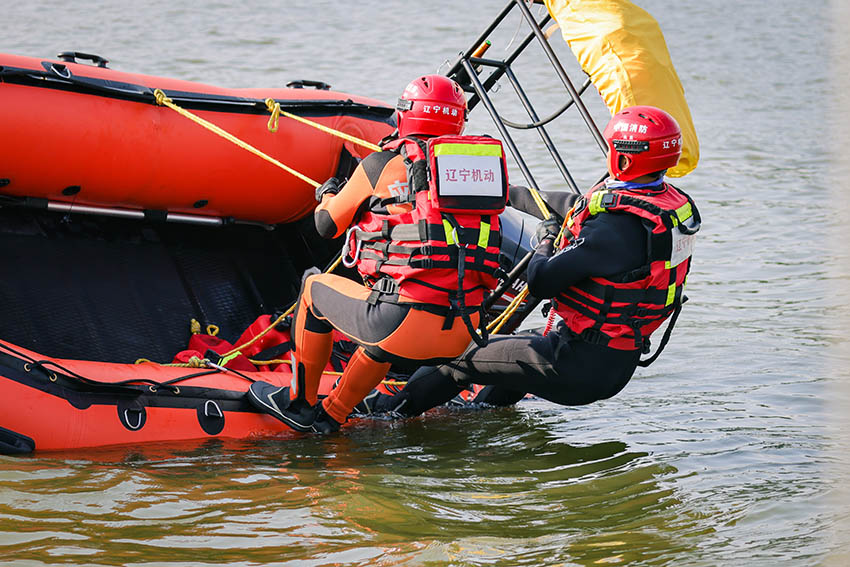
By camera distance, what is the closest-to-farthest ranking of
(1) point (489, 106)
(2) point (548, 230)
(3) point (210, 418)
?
1. (2) point (548, 230)
2. (3) point (210, 418)
3. (1) point (489, 106)

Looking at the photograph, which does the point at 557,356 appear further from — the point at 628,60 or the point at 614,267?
the point at 628,60

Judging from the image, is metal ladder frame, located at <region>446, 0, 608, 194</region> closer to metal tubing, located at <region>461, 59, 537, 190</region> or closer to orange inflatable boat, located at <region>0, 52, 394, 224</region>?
metal tubing, located at <region>461, 59, 537, 190</region>

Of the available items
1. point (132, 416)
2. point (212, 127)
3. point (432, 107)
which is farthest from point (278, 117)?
point (132, 416)

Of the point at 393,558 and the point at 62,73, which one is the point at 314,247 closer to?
the point at 62,73

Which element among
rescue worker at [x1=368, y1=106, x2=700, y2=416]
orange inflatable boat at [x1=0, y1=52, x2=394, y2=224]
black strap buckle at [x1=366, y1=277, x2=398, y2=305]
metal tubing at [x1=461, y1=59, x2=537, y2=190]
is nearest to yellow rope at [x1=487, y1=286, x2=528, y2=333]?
rescue worker at [x1=368, y1=106, x2=700, y2=416]

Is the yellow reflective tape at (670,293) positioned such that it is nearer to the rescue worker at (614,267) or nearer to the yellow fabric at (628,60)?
the rescue worker at (614,267)

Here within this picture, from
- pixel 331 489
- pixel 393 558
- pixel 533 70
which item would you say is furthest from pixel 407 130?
pixel 533 70

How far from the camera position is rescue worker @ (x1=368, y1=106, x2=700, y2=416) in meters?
2.99

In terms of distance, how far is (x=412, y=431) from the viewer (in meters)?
3.67

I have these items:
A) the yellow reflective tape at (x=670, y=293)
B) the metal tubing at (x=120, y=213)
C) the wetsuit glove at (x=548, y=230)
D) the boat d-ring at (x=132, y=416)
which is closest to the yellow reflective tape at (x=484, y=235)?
the wetsuit glove at (x=548, y=230)

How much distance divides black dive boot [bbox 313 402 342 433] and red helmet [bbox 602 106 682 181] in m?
1.27

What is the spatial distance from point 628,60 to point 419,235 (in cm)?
91

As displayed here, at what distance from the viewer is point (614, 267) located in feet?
9.82

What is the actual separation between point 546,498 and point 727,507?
0.50 metres
